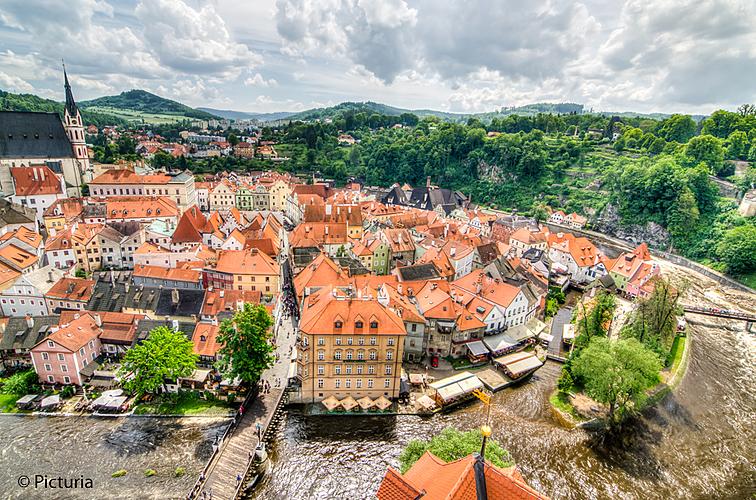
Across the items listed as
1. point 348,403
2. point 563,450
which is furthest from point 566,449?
point 348,403

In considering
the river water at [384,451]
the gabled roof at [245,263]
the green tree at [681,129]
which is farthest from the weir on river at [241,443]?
the green tree at [681,129]

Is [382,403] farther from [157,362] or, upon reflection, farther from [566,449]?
[157,362]

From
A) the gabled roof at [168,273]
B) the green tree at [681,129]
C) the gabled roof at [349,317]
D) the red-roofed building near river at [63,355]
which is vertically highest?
the green tree at [681,129]

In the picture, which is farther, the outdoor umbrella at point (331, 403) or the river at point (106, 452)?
the outdoor umbrella at point (331, 403)

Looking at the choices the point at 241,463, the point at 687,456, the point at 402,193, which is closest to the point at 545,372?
the point at 687,456

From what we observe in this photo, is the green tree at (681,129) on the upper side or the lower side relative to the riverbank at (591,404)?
upper

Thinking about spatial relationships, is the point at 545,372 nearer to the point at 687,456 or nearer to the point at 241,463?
the point at 687,456

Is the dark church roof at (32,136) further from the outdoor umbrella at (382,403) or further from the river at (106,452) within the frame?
the outdoor umbrella at (382,403)
